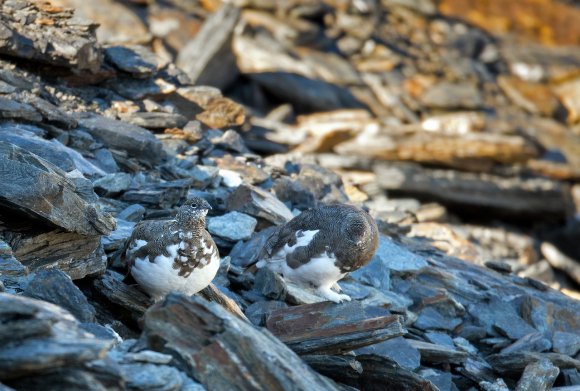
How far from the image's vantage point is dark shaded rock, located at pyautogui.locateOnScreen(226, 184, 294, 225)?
12602mm

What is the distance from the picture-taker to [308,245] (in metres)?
10.1

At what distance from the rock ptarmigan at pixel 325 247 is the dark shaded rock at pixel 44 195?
2389 mm

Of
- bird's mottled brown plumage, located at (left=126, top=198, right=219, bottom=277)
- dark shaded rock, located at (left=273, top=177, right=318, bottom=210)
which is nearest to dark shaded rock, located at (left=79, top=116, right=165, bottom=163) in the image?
dark shaded rock, located at (left=273, top=177, right=318, bottom=210)

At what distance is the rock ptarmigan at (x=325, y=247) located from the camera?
991 centimetres

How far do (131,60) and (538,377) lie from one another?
10045 mm

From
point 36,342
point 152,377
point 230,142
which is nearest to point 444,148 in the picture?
point 230,142

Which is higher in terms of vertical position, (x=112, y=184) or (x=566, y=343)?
(x=112, y=184)

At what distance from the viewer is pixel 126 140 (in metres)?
13.8

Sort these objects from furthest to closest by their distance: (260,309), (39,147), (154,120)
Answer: (154,120), (39,147), (260,309)

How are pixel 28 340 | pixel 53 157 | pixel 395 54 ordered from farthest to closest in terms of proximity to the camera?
pixel 395 54
pixel 53 157
pixel 28 340

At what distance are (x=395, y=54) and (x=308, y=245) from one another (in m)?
31.8

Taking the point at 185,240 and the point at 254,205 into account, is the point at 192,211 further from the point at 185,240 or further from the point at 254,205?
the point at 254,205

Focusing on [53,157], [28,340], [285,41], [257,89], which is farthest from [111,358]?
[285,41]

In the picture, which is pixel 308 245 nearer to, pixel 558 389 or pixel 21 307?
pixel 558 389
